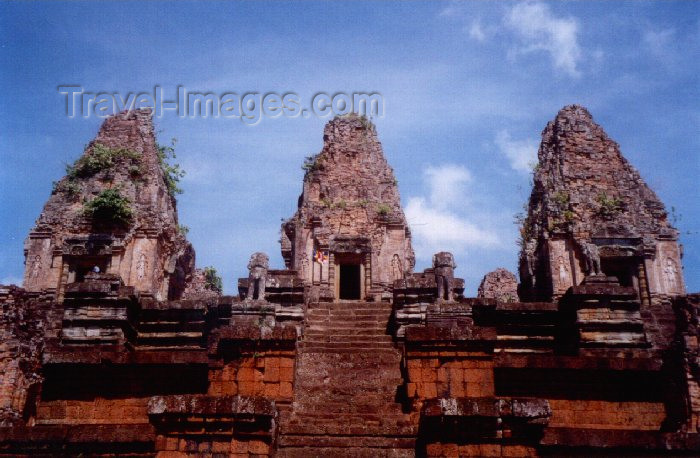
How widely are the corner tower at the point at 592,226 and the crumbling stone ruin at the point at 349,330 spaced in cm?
6

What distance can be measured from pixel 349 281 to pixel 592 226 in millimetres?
8593

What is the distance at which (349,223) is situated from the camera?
74.8 feet

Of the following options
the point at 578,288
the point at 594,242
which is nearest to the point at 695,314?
the point at 578,288

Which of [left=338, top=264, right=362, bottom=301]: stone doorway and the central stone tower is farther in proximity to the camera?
[left=338, top=264, right=362, bottom=301]: stone doorway

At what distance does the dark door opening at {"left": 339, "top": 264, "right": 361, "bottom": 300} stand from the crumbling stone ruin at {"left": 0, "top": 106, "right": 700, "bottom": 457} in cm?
8

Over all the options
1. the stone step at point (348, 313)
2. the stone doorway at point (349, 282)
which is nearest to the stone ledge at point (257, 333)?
the stone step at point (348, 313)

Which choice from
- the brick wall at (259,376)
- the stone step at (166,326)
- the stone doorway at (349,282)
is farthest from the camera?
the stone doorway at (349,282)

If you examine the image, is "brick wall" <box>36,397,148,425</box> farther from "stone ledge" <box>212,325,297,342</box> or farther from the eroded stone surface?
the eroded stone surface

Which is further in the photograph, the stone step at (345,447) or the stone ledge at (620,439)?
the stone ledge at (620,439)

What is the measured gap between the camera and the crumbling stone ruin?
6953mm

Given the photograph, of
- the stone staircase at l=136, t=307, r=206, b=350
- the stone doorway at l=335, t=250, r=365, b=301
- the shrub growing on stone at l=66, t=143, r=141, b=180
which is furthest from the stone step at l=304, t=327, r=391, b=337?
the shrub growing on stone at l=66, t=143, r=141, b=180

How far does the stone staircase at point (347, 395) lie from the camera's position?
7488 millimetres

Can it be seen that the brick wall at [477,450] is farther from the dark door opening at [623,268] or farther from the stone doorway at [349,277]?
the stone doorway at [349,277]

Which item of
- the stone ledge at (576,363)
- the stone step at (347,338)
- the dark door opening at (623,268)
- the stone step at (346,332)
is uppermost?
the dark door opening at (623,268)
